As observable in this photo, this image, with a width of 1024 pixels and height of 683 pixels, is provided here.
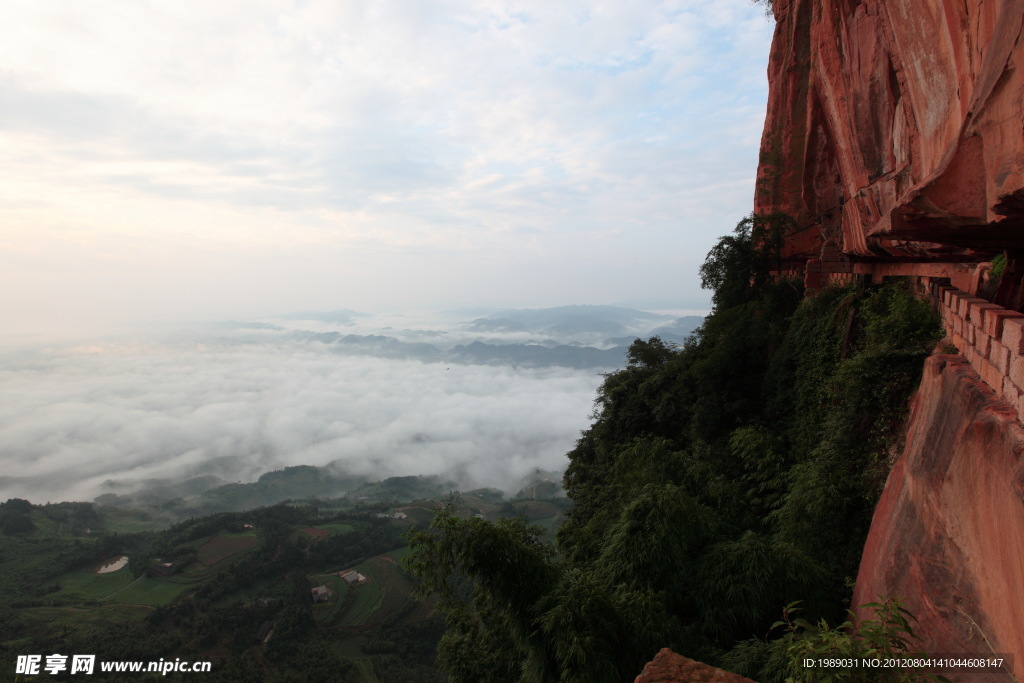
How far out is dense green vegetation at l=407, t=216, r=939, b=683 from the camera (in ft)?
20.2

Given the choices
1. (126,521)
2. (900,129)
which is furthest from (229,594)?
(900,129)

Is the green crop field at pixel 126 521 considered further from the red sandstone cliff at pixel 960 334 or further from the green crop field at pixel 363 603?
the red sandstone cliff at pixel 960 334

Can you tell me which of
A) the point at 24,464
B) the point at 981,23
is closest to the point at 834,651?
the point at 981,23

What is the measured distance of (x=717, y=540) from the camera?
7.57m

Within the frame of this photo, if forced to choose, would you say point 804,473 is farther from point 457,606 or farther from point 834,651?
point 457,606

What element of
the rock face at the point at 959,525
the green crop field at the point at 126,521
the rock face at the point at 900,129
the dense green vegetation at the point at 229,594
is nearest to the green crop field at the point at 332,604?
the dense green vegetation at the point at 229,594

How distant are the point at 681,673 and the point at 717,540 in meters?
3.82

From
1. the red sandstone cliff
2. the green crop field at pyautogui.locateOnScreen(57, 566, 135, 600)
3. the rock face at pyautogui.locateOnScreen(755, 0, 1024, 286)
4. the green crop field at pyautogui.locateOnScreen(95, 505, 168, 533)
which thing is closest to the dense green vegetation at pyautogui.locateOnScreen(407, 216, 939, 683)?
the red sandstone cliff

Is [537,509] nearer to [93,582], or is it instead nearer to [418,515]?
[418,515]

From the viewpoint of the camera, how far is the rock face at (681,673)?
406cm

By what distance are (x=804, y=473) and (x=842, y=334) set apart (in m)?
4.66

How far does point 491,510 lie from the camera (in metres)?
77.0

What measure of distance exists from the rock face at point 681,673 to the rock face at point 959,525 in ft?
5.45

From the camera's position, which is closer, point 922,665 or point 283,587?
point 922,665
